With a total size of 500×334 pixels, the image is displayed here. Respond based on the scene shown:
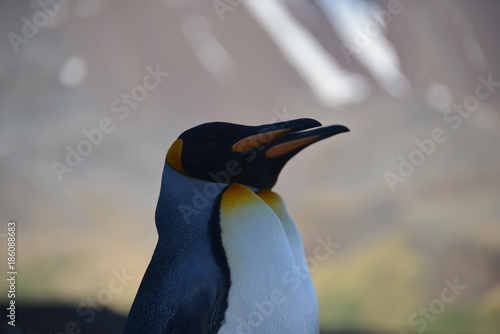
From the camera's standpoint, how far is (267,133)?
1378 mm

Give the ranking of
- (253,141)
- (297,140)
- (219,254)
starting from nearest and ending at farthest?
(219,254), (253,141), (297,140)

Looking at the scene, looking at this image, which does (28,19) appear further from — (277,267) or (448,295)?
(448,295)

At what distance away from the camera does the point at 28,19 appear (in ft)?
10.6

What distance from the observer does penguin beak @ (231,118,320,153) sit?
1.37 meters

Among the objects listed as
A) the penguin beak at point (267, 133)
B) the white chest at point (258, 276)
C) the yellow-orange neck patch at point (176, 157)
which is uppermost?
the yellow-orange neck patch at point (176, 157)

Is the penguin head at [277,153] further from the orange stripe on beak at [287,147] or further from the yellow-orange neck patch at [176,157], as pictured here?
the yellow-orange neck patch at [176,157]

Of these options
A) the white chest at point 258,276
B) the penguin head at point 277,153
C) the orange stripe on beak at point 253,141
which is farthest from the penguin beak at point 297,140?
the white chest at point 258,276

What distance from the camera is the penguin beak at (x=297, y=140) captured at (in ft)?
4.67

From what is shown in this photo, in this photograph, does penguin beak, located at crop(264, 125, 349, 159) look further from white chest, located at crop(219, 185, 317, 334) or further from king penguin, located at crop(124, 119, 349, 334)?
white chest, located at crop(219, 185, 317, 334)

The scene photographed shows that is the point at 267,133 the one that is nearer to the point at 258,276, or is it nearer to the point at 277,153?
the point at 277,153

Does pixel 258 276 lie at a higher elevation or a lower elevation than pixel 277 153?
lower

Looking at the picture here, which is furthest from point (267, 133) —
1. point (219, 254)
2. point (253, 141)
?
point (219, 254)

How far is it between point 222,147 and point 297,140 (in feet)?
0.79

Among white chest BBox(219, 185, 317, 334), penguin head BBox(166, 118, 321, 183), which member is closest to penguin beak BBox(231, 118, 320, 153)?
penguin head BBox(166, 118, 321, 183)
